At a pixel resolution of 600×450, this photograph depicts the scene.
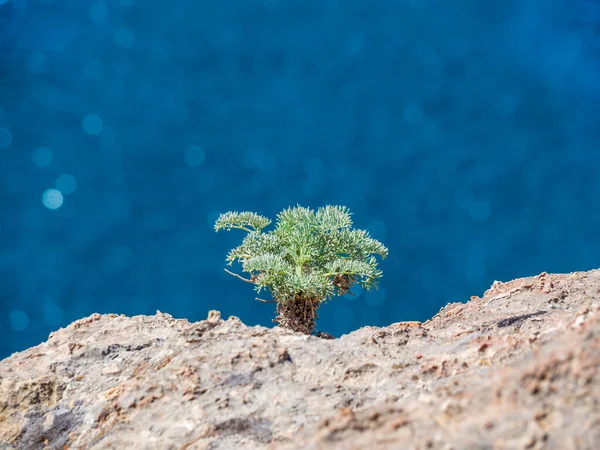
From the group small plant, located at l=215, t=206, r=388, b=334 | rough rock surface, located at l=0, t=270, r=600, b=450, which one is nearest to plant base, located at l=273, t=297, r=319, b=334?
small plant, located at l=215, t=206, r=388, b=334

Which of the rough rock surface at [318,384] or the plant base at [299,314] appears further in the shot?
the plant base at [299,314]

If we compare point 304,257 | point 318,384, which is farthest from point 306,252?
point 318,384

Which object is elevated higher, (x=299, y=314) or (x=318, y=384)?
(x=299, y=314)

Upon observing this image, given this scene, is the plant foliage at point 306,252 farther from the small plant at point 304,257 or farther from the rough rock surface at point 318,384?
the rough rock surface at point 318,384

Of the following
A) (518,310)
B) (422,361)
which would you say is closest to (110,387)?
(422,361)

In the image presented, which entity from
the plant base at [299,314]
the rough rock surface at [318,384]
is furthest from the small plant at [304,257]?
the rough rock surface at [318,384]

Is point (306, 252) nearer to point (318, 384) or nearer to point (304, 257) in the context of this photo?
point (304, 257)

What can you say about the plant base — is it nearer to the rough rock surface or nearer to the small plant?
the small plant
